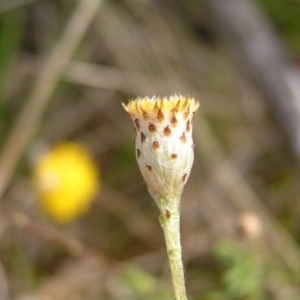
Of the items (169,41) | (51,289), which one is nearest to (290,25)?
(169,41)

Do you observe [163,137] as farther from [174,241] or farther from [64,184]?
[64,184]

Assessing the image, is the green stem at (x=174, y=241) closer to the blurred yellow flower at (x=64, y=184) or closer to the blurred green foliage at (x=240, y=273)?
the blurred green foliage at (x=240, y=273)

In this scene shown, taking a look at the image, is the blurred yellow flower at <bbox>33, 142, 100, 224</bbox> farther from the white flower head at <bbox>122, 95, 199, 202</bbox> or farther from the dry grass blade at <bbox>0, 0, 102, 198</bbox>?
the white flower head at <bbox>122, 95, 199, 202</bbox>

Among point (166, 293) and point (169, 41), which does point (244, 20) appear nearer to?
point (169, 41)

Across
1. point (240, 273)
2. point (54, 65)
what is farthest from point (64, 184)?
point (240, 273)

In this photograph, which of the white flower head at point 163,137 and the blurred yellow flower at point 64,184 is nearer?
the white flower head at point 163,137

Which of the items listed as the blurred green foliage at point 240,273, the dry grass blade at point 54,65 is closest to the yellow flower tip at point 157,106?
the blurred green foliage at point 240,273
